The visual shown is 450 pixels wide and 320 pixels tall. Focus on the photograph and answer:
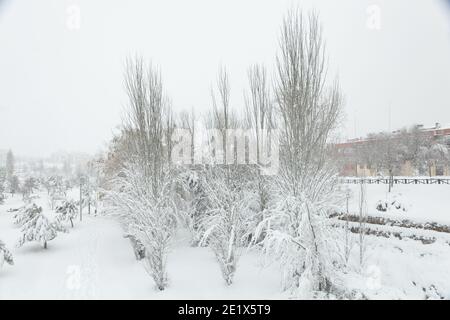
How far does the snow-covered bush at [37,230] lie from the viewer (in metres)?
10.5

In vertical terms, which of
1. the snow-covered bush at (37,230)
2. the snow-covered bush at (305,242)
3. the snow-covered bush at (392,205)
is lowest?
the snow-covered bush at (37,230)

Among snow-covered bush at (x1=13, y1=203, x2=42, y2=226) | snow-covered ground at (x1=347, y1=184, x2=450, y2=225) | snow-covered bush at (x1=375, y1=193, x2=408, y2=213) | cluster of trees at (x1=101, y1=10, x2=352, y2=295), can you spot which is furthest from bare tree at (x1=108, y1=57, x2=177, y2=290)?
snow-covered bush at (x1=375, y1=193, x2=408, y2=213)

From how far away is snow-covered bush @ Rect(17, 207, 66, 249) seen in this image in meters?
10.5

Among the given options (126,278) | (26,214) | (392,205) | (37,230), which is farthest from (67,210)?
(392,205)

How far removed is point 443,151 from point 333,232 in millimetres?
21543

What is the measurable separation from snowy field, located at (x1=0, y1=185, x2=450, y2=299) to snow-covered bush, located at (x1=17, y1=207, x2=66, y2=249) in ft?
1.59

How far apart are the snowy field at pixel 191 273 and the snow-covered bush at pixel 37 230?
19.1 inches

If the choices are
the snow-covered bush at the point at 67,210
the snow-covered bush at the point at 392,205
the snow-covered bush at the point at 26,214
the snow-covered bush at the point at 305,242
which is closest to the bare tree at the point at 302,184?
the snow-covered bush at the point at 305,242

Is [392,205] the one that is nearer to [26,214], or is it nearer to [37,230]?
[37,230]

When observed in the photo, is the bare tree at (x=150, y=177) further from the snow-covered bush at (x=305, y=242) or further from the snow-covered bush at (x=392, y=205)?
the snow-covered bush at (x=392, y=205)

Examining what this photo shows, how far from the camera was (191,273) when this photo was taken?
5625 mm

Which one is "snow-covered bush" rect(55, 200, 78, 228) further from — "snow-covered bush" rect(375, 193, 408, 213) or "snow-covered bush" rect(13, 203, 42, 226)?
"snow-covered bush" rect(375, 193, 408, 213)

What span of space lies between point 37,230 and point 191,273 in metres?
8.74
